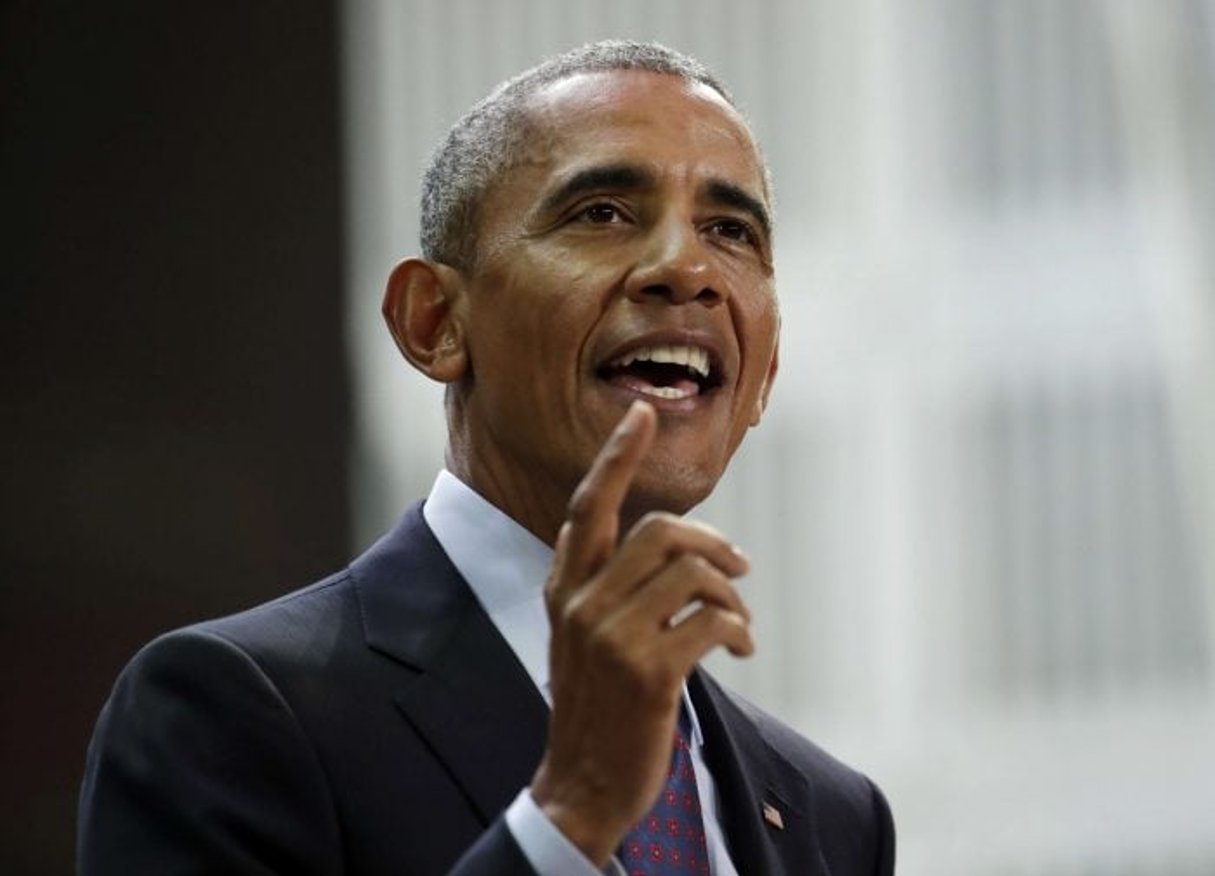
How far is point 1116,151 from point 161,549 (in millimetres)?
2177

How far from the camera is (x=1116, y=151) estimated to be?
199 inches

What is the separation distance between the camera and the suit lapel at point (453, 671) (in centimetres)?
235

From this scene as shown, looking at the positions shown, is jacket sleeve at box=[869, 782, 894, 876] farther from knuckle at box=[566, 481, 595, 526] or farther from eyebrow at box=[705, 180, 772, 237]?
knuckle at box=[566, 481, 595, 526]

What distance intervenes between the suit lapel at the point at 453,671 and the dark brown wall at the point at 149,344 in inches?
83.1

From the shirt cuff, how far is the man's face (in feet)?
1.93

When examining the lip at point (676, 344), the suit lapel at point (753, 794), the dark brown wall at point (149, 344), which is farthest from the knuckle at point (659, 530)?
the dark brown wall at point (149, 344)

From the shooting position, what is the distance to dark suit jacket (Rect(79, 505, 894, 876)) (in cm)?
221

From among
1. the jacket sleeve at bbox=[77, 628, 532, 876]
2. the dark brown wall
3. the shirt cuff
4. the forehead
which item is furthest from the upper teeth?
the dark brown wall

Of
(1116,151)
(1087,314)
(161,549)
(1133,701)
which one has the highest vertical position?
(1116,151)

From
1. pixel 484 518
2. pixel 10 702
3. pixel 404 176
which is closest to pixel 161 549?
pixel 10 702

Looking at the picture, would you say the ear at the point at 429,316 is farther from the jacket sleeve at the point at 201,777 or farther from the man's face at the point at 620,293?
the jacket sleeve at the point at 201,777

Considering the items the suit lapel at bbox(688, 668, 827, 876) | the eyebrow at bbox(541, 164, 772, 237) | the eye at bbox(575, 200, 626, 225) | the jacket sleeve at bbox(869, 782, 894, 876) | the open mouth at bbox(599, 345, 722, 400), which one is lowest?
the jacket sleeve at bbox(869, 782, 894, 876)

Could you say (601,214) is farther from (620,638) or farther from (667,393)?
(620,638)

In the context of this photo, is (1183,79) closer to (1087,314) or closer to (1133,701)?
(1087,314)
